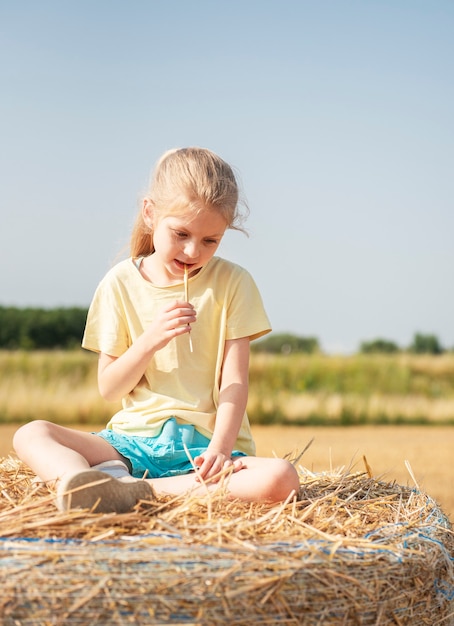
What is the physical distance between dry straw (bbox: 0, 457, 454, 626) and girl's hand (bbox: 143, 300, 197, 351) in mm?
534

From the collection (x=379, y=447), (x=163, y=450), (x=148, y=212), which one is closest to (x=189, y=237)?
(x=148, y=212)

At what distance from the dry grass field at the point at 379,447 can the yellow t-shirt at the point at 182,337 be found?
16.2 ft

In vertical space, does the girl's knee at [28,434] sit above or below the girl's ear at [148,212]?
below

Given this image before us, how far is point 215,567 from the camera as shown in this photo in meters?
1.78

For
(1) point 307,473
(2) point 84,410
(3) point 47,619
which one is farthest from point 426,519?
(2) point 84,410

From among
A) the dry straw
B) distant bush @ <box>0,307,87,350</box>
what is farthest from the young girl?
distant bush @ <box>0,307,87,350</box>

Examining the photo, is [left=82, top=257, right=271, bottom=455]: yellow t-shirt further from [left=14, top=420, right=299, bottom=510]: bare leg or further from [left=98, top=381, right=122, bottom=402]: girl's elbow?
[left=14, top=420, right=299, bottom=510]: bare leg

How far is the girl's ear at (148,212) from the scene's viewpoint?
2.73m

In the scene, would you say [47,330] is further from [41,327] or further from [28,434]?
[28,434]

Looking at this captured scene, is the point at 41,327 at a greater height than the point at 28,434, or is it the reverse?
the point at 28,434

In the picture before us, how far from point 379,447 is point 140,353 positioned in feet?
23.7

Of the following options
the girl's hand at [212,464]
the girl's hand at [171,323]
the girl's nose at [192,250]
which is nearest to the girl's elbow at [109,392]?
the girl's hand at [171,323]

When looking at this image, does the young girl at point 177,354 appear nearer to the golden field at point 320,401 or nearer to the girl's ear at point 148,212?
the girl's ear at point 148,212

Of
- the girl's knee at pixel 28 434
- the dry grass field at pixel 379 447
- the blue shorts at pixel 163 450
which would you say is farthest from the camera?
the dry grass field at pixel 379 447
